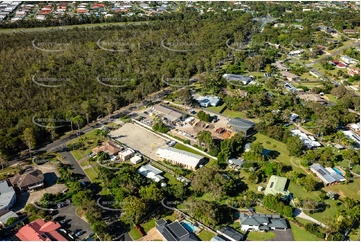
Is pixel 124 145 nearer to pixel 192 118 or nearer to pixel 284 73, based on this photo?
pixel 192 118

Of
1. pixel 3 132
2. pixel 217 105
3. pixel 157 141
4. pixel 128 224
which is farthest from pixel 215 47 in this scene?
pixel 128 224

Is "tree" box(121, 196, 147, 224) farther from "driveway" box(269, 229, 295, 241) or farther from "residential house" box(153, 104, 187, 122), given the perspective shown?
"residential house" box(153, 104, 187, 122)

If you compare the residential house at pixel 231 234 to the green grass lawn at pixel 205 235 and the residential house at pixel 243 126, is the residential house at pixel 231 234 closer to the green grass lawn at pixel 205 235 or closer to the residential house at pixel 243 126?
the green grass lawn at pixel 205 235

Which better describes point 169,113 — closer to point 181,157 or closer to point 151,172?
point 181,157

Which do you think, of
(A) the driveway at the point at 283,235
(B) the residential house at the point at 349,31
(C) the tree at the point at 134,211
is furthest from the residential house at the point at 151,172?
(B) the residential house at the point at 349,31

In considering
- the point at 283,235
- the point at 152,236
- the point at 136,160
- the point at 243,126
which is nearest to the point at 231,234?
the point at 283,235
